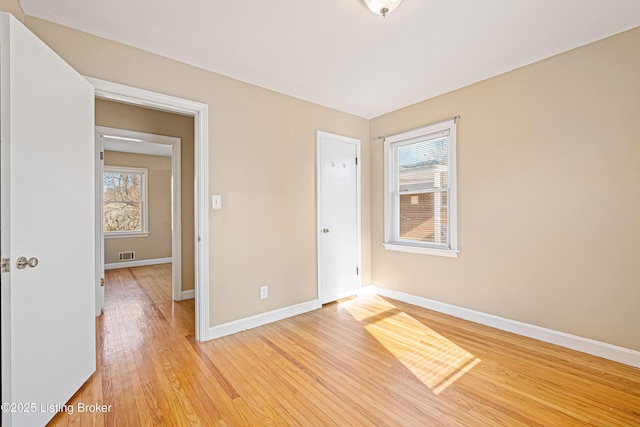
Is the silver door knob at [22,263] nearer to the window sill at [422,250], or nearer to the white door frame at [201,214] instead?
the white door frame at [201,214]

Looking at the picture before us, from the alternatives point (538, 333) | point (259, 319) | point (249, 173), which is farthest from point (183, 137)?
point (538, 333)

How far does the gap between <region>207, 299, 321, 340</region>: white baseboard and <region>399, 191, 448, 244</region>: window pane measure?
1520 millimetres

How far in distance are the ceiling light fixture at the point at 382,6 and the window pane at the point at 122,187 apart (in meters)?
6.50

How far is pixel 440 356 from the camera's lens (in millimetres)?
2377

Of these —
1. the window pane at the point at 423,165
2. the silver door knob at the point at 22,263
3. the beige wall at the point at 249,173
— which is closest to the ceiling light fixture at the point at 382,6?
the beige wall at the point at 249,173

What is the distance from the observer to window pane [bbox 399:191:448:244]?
342cm

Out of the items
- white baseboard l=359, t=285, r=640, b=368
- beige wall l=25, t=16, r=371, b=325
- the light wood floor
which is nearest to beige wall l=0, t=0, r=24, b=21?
beige wall l=25, t=16, r=371, b=325

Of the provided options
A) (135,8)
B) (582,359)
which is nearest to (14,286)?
(135,8)

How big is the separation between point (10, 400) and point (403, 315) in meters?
3.09

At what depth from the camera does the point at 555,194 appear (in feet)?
8.33

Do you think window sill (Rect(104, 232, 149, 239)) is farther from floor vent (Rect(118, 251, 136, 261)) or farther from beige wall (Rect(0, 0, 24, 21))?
beige wall (Rect(0, 0, 24, 21))

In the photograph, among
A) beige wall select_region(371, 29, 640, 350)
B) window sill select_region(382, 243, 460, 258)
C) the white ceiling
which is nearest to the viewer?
the white ceiling

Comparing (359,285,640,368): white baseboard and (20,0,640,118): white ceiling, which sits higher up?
(20,0,640,118): white ceiling

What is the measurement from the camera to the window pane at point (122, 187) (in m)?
6.27
